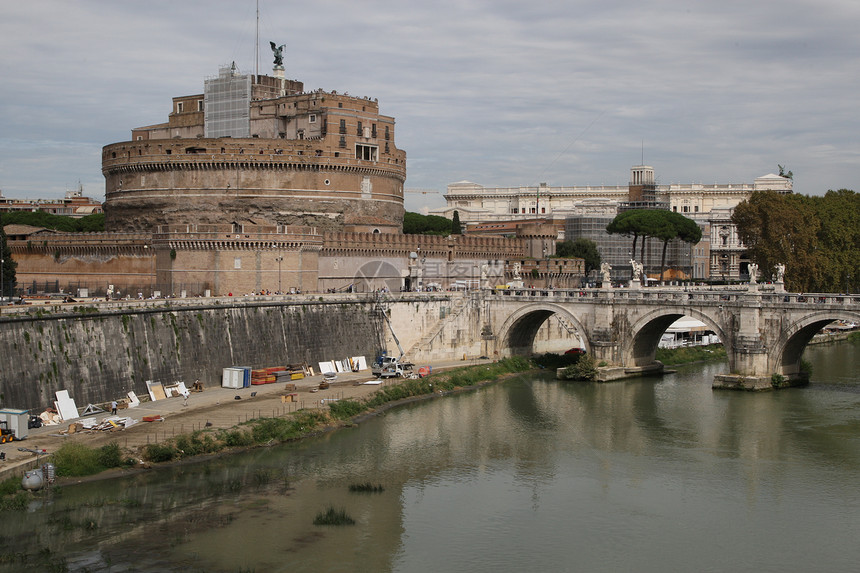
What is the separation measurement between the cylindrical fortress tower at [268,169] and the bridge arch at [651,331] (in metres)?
22.0

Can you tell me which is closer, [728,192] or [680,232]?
[680,232]

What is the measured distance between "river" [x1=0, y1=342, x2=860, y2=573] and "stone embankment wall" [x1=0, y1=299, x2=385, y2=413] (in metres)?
7.30

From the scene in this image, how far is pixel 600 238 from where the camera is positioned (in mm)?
98375

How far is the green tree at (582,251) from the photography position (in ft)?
287

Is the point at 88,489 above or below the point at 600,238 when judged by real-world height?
below

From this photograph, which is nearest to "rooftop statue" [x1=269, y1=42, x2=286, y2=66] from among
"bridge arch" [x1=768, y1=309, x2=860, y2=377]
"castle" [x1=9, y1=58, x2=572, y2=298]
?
"castle" [x1=9, y1=58, x2=572, y2=298]

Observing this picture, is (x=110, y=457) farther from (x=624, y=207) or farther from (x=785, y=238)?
(x=624, y=207)

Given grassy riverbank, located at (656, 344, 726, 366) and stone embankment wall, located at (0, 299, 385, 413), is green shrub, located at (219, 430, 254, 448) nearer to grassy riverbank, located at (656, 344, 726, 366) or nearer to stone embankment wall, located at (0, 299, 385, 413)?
stone embankment wall, located at (0, 299, 385, 413)

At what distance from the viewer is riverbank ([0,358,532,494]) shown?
30.7m

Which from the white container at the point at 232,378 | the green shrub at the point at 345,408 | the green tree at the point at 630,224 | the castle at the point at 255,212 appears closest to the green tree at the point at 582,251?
the green tree at the point at 630,224

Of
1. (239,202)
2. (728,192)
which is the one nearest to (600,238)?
(728,192)

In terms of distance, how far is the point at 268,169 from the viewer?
63094 mm

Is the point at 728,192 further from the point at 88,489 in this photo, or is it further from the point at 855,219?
the point at 88,489

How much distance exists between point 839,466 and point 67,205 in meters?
112
